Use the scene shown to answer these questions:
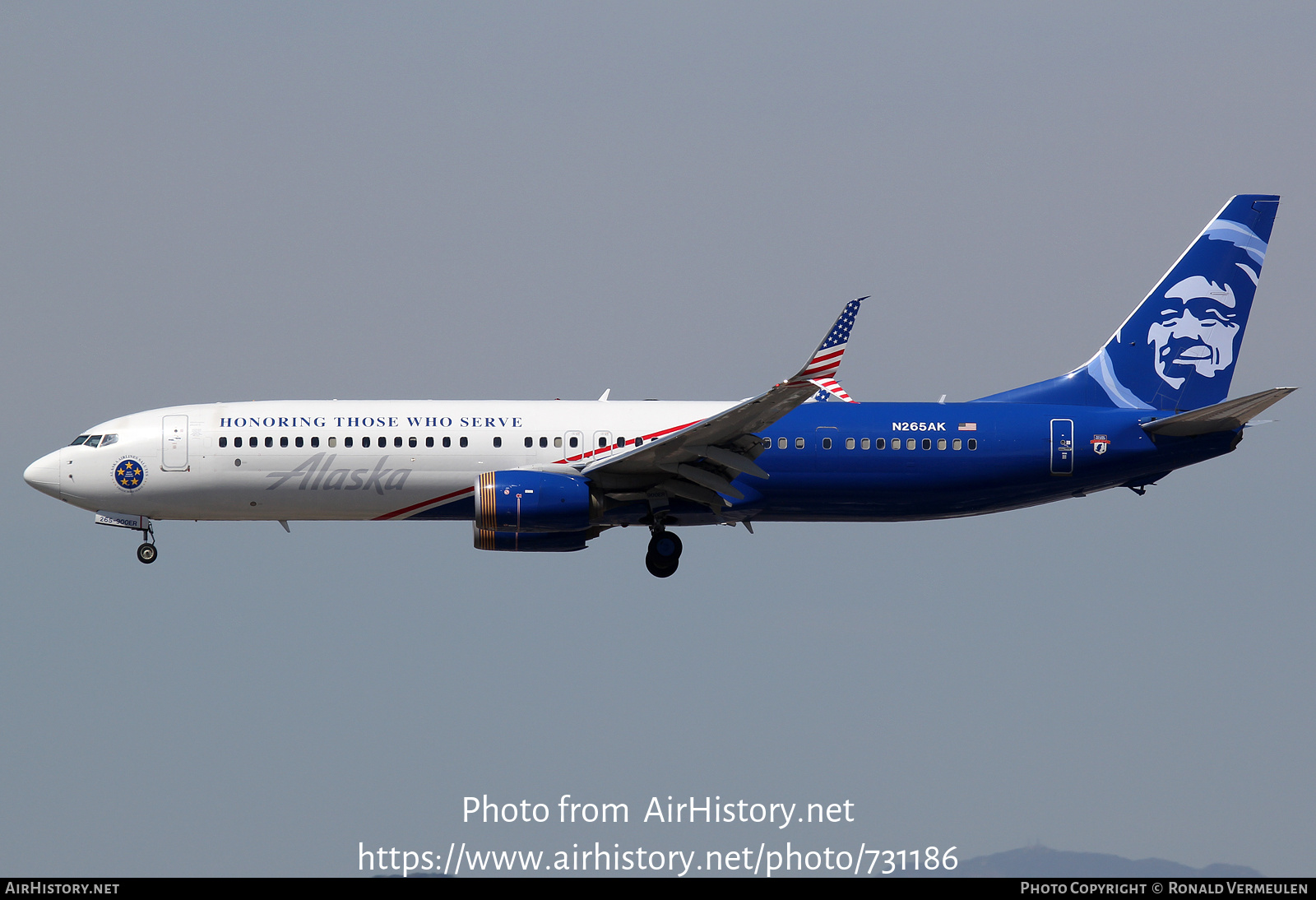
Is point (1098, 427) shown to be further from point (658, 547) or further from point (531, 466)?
point (531, 466)

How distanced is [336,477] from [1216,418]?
71.8ft

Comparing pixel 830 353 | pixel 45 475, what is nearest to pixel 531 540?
pixel 830 353

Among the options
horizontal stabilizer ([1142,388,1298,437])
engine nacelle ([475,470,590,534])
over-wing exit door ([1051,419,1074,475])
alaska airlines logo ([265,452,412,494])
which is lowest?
engine nacelle ([475,470,590,534])

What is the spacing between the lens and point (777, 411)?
3553cm

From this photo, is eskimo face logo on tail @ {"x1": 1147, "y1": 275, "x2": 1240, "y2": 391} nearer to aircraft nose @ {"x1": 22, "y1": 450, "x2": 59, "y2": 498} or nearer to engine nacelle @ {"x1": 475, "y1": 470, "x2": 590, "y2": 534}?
engine nacelle @ {"x1": 475, "y1": 470, "x2": 590, "y2": 534}

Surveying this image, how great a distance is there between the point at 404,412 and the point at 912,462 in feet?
42.3

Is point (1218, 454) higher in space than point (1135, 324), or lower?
lower

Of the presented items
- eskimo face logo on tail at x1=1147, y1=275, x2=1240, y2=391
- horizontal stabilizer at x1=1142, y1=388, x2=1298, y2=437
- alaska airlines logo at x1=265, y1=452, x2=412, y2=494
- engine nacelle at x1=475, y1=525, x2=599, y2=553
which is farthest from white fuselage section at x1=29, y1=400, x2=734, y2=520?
eskimo face logo on tail at x1=1147, y1=275, x2=1240, y2=391

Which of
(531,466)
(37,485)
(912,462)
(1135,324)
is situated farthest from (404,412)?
(1135,324)

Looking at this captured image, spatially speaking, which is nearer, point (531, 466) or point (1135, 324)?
point (531, 466)

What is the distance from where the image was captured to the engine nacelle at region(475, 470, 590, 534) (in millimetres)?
35781

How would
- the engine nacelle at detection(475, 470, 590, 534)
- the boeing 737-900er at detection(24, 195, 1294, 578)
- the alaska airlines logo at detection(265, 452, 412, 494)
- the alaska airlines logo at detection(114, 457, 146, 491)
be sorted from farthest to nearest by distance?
the alaska airlines logo at detection(114, 457, 146, 491) → the alaska airlines logo at detection(265, 452, 412, 494) → the boeing 737-900er at detection(24, 195, 1294, 578) → the engine nacelle at detection(475, 470, 590, 534)

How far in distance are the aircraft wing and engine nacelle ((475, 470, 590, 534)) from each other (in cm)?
113
